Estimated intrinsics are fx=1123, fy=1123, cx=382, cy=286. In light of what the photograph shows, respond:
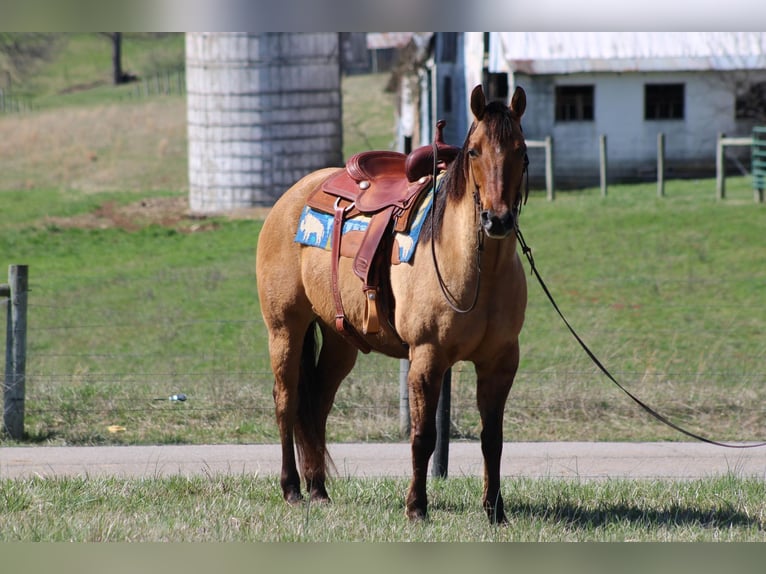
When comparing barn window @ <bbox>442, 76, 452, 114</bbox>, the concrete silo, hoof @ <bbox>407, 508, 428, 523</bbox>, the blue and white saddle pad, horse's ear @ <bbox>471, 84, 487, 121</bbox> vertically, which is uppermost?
barn window @ <bbox>442, 76, 452, 114</bbox>

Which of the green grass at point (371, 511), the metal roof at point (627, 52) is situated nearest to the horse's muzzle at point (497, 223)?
the green grass at point (371, 511)

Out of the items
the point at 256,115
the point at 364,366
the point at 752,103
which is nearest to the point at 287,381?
the point at 364,366

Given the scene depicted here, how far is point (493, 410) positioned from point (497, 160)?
58.3 inches

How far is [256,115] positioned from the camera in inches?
974

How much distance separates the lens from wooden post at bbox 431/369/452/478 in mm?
7277

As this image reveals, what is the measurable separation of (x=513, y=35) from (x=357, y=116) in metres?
13.2

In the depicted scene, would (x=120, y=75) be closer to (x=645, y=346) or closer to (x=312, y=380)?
(x=645, y=346)

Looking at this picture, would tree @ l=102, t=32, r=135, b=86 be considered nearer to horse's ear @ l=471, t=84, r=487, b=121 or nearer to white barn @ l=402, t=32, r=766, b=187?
white barn @ l=402, t=32, r=766, b=187

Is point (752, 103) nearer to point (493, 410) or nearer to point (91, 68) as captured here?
point (493, 410)

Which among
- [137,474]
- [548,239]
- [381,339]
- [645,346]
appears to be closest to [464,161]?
[381,339]

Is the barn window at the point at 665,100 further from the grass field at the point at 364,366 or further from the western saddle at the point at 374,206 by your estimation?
the western saddle at the point at 374,206

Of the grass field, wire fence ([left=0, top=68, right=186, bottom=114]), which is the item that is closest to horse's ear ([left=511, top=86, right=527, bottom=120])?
the grass field

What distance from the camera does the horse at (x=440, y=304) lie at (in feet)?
17.7

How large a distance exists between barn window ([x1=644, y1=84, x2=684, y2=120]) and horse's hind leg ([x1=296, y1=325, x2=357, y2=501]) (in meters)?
22.4
